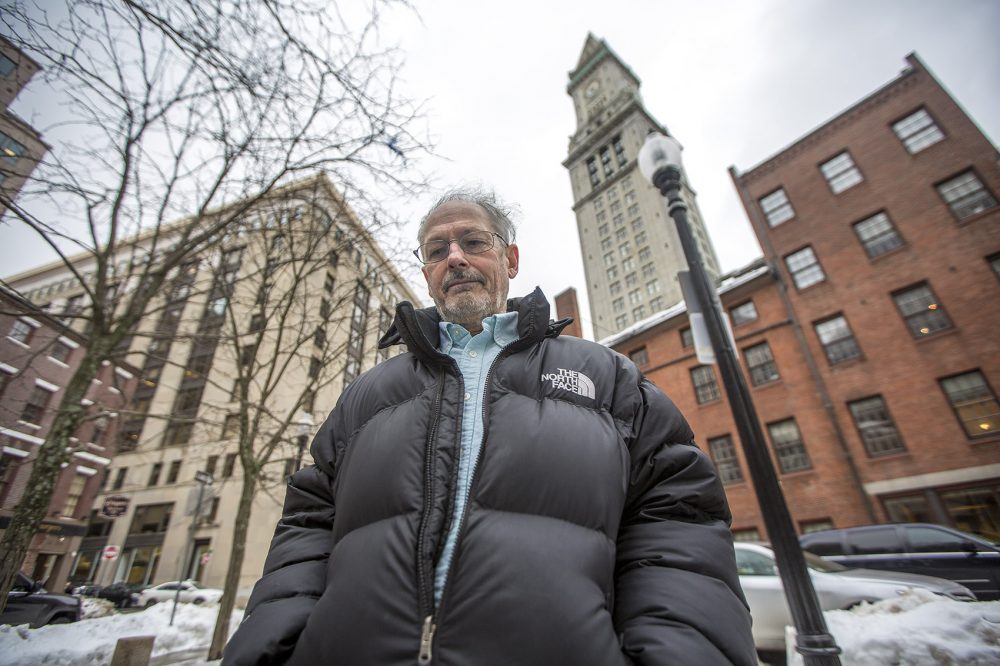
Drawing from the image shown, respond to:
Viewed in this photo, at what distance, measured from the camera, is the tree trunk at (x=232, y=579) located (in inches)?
270

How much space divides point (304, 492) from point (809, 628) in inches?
132

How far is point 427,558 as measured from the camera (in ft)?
3.80

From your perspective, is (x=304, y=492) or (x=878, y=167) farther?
(x=878, y=167)

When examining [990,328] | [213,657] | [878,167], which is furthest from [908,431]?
[213,657]

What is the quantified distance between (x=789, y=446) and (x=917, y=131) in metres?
13.7

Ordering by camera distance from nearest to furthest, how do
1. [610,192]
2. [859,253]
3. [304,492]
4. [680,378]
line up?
[304,492]
[859,253]
[680,378]
[610,192]

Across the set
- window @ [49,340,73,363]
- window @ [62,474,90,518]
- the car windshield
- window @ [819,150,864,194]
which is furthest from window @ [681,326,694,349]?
window @ [62,474,90,518]

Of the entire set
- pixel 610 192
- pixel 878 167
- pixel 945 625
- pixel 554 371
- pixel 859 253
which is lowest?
pixel 945 625

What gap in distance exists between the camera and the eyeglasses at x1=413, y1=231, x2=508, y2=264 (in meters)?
2.17

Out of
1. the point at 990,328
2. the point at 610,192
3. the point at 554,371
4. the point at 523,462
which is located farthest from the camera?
the point at 610,192

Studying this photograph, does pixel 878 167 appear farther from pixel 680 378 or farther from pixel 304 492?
pixel 304 492

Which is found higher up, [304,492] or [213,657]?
[304,492]

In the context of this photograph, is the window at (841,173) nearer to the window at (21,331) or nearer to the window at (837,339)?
the window at (837,339)

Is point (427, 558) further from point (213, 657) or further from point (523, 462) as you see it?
point (213, 657)
